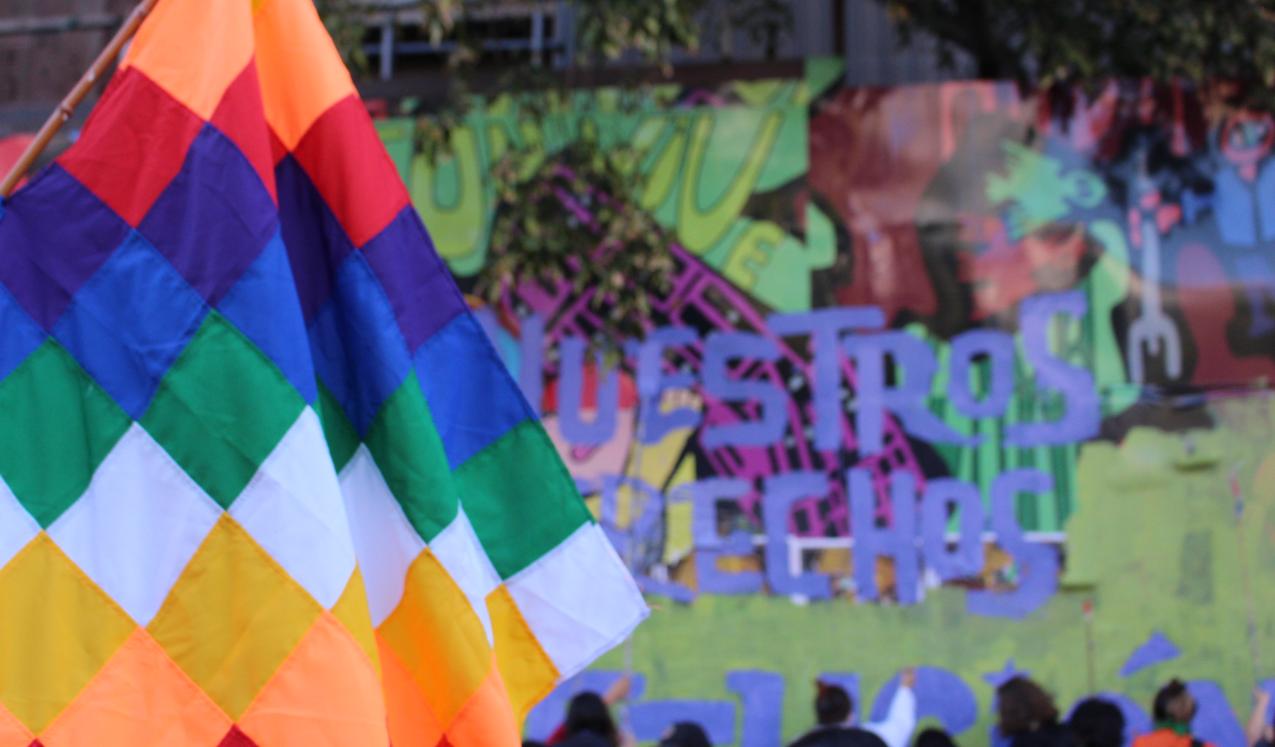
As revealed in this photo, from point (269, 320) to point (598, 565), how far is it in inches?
33.3

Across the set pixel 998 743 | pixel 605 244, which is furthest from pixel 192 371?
pixel 605 244

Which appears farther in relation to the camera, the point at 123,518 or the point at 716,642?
the point at 716,642

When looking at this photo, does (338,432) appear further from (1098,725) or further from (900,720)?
(900,720)

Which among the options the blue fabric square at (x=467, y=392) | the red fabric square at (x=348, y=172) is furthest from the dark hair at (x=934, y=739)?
the red fabric square at (x=348, y=172)

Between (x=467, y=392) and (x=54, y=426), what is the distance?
79cm

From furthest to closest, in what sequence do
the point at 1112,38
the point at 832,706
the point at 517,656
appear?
the point at 1112,38 < the point at 832,706 < the point at 517,656

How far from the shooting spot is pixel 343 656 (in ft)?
9.46

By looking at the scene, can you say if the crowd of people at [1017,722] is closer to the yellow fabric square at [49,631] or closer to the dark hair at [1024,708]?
the dark hair at [1024,708]

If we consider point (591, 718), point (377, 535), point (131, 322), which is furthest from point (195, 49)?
point (591, 718)

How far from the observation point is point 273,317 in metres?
2.99

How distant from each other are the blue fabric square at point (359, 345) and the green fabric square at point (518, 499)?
0.94 feet

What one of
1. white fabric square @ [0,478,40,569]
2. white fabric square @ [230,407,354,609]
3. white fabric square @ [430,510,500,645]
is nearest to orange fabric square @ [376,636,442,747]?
white fabric square @ [430,510,500,645]

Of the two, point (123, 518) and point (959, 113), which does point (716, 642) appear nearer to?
point (959, 113)

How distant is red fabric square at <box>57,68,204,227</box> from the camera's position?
120 inches
